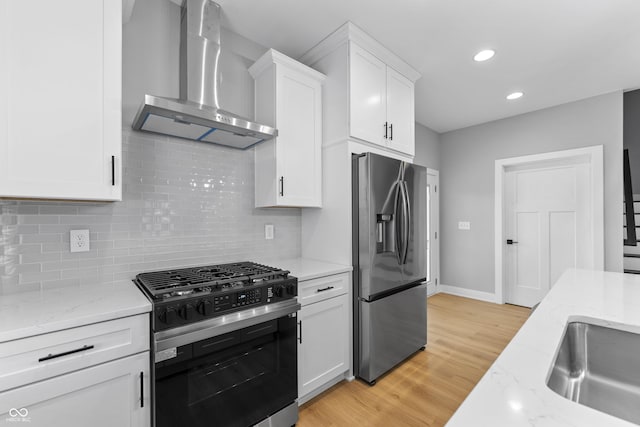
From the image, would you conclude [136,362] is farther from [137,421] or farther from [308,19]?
[308,19]

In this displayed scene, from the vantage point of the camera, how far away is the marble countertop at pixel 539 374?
0.57 meters

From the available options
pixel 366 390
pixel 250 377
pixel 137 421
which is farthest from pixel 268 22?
pixel 366 390

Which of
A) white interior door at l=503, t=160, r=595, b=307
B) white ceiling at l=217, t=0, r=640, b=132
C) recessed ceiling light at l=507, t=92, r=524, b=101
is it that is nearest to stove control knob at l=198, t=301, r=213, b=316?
white ceiling at l=217, t=0, r=640, b=132

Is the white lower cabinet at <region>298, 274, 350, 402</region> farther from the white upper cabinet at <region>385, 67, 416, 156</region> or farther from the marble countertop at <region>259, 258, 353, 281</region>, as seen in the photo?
the white upper cabinet at <region>385, 67, 416, 156</region>

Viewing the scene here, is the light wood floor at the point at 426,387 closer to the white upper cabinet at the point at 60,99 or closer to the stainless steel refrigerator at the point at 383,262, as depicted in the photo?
the stainless steel refrigerator at the point at 383,262

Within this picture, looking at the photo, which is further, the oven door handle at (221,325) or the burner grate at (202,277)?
the burner grate at (202,277)

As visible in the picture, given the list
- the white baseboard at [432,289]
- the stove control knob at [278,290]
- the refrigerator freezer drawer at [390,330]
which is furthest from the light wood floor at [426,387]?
the white baseboard at [432,289]

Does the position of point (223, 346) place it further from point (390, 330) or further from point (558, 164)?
point (558, 164)

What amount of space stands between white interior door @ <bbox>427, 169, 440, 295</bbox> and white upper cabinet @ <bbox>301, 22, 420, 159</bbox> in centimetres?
215

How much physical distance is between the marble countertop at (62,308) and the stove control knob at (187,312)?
5.5 inches

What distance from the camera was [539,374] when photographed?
728mm

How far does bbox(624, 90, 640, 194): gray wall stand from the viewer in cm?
349

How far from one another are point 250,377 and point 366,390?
3.37 feet

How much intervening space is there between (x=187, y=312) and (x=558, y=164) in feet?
15.3
